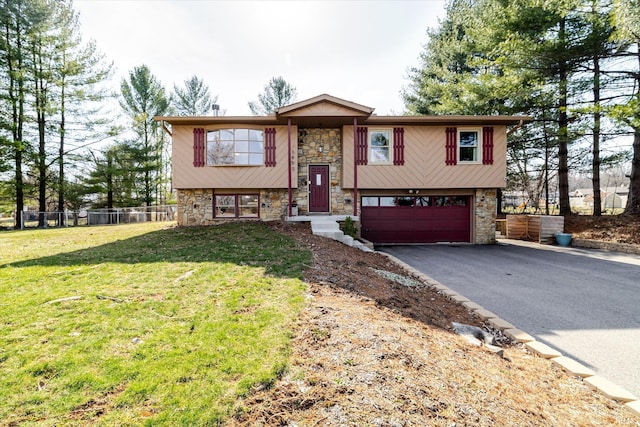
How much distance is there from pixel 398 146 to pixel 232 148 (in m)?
6.17

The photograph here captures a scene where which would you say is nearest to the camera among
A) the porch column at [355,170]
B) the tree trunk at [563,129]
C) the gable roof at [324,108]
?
the gable roof at [324,108]

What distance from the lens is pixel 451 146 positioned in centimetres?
1116

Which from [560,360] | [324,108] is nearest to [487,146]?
[324,108]

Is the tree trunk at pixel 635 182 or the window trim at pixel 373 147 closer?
the window trim at pixel 373 147

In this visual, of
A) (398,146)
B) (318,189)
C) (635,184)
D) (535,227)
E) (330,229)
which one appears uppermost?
(398,146)

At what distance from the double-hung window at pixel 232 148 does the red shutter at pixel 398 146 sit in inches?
195

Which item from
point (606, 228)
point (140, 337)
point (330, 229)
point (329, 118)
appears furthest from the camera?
point (606, 228)

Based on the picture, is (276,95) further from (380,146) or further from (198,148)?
(380,146)

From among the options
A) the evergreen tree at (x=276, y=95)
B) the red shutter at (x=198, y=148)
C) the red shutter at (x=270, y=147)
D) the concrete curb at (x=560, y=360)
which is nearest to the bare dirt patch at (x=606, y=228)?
the concrete curb at (x=560, y=360)

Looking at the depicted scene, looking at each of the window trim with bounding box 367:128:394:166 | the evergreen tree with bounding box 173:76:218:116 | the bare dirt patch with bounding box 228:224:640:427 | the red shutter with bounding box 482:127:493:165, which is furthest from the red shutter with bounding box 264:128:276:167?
the evergreen tree with bounding box 173:76:218:116

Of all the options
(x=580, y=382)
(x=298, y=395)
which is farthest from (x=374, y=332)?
(x=580, y=382)

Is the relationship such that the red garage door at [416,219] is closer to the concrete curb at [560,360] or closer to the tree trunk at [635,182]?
the tree trunk at [635,182]

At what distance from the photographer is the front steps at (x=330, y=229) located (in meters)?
8.59

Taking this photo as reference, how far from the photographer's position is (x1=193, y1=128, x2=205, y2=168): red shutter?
419 inches
